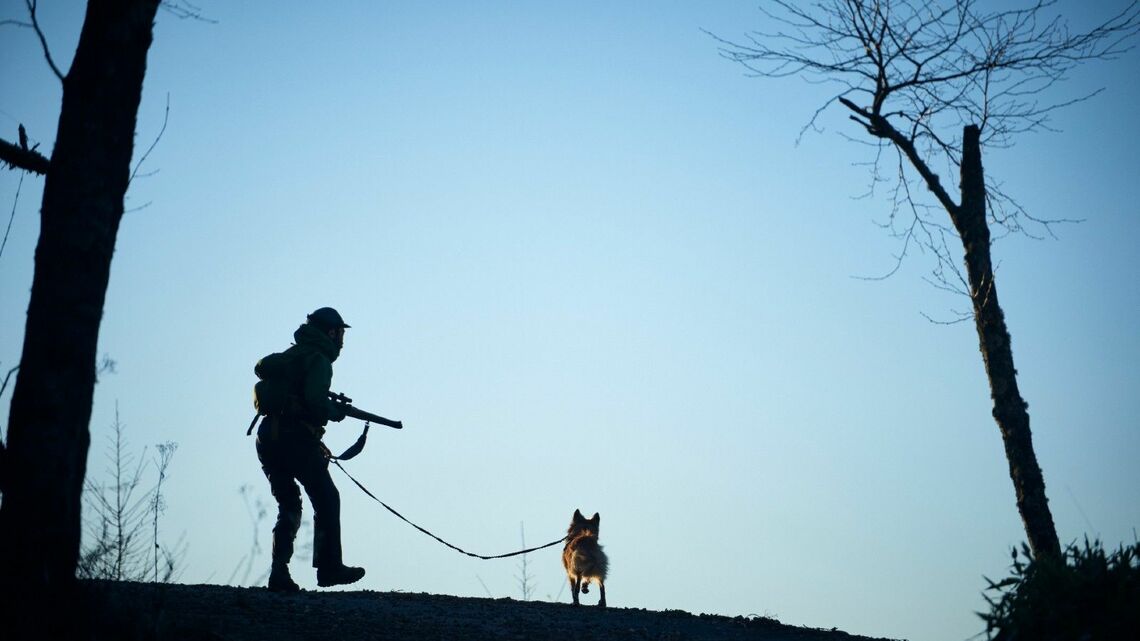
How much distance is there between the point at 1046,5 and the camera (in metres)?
10.6

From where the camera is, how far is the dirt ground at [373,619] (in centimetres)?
584

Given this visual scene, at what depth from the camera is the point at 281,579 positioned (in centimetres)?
888

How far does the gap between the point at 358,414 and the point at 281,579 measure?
1.97 metres

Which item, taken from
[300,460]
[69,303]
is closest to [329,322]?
[300,460]

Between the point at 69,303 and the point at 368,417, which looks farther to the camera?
the point at 368,417

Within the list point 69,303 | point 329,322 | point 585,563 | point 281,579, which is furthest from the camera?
point 585,563

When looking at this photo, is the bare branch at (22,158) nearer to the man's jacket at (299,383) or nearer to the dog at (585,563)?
the man's jacket at (299,383)

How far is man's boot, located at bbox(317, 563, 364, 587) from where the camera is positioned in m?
9.12

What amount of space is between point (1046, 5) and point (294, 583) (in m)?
10.7

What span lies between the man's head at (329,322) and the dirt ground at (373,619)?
2.64 metres

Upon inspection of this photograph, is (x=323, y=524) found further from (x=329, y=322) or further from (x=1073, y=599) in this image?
(x=1073, y=599)

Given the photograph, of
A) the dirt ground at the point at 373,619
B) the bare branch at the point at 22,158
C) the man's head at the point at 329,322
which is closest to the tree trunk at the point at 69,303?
the dirt ground at the point at 373,619

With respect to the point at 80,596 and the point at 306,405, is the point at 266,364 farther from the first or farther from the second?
the point at 80,596

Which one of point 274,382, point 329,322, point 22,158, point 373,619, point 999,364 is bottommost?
point 373,619
